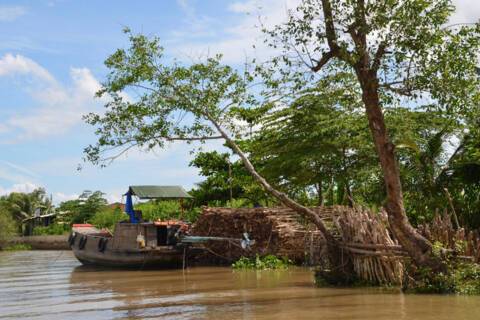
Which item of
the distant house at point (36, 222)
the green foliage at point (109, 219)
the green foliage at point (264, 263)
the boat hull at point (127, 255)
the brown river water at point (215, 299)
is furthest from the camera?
the distant house at point (36, 222)

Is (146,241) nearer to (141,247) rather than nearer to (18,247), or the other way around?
(141,247)

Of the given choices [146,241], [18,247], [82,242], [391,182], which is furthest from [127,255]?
[18,247]

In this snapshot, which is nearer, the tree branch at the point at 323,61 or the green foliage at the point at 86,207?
the tree branch at the point at 323,61

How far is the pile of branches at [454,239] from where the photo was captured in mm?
10648

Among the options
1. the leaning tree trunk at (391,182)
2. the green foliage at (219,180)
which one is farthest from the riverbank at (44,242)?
the leaning tree trunk at (391,182)

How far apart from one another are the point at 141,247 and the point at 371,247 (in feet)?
32.4

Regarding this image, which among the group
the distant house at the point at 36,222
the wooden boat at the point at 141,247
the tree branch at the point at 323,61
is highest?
the tree branch at the point at 323,61

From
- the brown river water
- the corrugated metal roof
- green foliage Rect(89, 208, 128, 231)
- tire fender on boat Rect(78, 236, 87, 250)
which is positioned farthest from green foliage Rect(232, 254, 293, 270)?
green foliage Rect(89, 208, 128, 231)

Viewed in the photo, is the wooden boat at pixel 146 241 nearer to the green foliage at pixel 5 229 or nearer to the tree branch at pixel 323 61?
the tree branch at pixel 323 61

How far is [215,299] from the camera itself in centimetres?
1158

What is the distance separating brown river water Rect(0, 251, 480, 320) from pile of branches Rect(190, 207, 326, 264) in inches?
45.5

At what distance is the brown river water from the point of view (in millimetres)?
9219

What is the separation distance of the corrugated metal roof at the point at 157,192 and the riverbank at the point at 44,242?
65.7 feet

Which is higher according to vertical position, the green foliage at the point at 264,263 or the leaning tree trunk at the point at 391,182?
the leaning tree trunk at the point at 391,182
